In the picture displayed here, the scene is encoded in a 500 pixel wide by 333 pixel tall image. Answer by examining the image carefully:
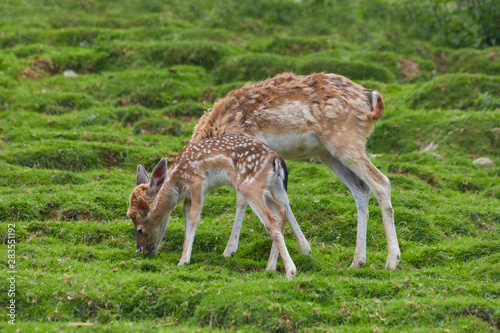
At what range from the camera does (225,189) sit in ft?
34.6

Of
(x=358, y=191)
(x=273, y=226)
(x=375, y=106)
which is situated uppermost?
(x=375, y=106)

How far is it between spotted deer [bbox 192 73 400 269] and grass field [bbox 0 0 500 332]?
80 centimetres

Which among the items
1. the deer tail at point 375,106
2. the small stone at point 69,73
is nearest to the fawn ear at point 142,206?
the deer tail at point 375,106

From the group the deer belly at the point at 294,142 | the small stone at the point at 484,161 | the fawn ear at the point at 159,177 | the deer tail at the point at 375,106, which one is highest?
the deer tail at the point at 375,106

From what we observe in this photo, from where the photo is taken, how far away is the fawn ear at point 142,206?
308 inches

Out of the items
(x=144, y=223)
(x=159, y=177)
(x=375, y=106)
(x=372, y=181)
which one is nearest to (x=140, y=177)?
(x=159, y=177)

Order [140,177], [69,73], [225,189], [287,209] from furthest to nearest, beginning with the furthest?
[69,73], [225,189], [140,177], [287,209]

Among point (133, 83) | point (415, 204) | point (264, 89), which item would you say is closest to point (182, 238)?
point (264, 89)

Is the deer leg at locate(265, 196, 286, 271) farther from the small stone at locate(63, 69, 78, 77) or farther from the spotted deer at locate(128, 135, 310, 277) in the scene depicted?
the small stone at locate(63, 69, 78, 77)

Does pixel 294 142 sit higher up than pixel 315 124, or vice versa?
pixel 315 124

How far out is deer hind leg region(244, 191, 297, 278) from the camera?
7.02 meters

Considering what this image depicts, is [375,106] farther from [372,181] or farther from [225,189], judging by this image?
[225,189]

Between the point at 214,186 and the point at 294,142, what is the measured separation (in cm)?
131

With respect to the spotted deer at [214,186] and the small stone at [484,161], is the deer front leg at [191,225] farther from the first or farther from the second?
the small stone at [484,161]
